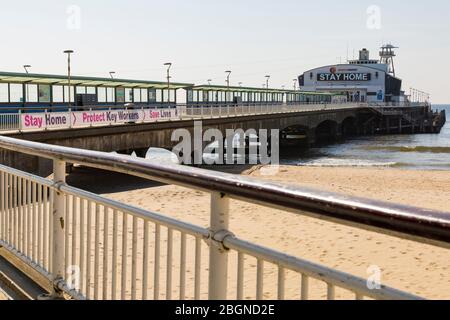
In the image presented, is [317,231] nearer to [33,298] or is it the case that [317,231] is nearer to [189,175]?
[33,298]

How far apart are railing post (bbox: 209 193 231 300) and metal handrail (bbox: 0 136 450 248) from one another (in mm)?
66

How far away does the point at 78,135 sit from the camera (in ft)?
76.0

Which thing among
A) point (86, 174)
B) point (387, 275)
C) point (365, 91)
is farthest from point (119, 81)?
point (365, 91)

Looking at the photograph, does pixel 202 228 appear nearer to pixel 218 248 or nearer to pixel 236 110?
pixel 218 248

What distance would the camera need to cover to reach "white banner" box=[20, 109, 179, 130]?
21406 millimetres

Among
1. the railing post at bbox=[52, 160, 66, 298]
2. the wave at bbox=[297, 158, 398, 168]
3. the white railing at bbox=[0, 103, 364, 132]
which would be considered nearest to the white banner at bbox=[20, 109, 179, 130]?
the white railing at bbox=[0, 103, 364, 132]

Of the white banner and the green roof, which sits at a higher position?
the green roof

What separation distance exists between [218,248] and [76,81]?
2994cm

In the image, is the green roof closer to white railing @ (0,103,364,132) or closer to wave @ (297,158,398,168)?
white railing @ (0,103,364,132)

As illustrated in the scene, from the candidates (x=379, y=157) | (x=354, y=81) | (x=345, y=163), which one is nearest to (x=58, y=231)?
(x=345, y=163)

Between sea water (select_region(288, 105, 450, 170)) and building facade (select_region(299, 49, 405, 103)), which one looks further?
building facade (select_region(299, 49, 405, 103))

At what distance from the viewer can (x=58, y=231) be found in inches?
143

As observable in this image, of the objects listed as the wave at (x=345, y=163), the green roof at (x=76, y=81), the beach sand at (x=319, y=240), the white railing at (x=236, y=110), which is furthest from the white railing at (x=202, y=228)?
the wave at (x=345, y=163)
